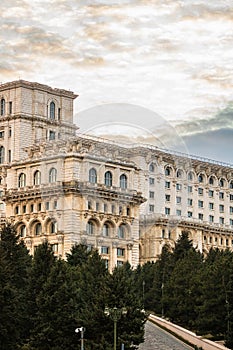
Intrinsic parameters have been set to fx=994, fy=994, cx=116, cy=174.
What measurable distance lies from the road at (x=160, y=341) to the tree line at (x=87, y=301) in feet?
8.18

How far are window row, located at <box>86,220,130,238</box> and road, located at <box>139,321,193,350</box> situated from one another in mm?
39510

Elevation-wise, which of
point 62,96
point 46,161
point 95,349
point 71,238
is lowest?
point 95,349

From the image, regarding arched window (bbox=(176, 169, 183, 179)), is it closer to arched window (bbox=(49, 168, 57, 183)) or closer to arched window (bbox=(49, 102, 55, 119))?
arched window (bbox=(49, 102, 55, 119))

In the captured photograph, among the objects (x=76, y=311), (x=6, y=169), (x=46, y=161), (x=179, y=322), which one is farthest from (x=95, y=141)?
(x=76, y=311)

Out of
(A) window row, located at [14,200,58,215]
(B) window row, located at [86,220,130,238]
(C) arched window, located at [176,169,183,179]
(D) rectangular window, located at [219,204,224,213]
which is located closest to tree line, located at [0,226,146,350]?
(B) window row, located at [86,220,130,238]

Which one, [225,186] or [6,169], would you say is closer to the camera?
[6,169]

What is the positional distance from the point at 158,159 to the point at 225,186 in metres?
28.9

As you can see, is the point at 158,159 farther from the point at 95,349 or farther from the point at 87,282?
the point at 95,349

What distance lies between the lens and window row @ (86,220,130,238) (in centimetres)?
12538

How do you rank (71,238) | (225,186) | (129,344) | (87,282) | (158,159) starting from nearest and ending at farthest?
1. (129,344)
2. (87,282)
3. (71,238)
4. (158,159)
5. (225,186)

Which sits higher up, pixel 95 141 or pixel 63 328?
pixel 95 141

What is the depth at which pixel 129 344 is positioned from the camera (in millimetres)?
69250

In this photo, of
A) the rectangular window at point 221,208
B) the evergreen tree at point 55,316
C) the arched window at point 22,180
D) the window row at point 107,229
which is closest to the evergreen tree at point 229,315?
the evergreen tree at point 55,316

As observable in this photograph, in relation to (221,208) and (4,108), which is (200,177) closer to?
(221,208)
